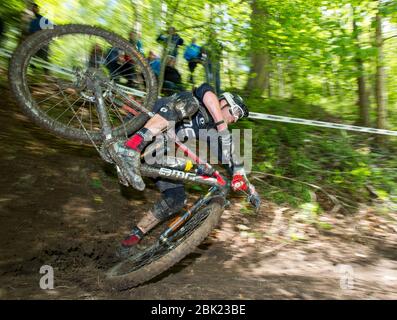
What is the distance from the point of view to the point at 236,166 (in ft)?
10.7

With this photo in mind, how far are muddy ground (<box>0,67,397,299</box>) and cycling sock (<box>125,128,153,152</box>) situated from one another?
1.28 metres

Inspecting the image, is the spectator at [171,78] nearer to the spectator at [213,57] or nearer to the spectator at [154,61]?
the spectator at [154,61]

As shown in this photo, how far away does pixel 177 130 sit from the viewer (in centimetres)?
365

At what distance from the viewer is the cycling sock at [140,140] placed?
307 cm

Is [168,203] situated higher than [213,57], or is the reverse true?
[213,57]

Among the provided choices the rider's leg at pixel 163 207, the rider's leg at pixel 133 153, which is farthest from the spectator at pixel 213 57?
the rider's leg at pixel 133 153

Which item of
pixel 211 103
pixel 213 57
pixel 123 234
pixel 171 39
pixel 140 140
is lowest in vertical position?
pixel 123 234

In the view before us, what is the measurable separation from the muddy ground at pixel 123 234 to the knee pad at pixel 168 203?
625mm

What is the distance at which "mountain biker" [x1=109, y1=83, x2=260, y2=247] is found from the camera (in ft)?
10.00

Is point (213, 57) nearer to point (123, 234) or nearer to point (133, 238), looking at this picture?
point (123, 234)

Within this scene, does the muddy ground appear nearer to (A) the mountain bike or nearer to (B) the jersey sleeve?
(A) the mountain bike

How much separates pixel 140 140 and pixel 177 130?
631 mm

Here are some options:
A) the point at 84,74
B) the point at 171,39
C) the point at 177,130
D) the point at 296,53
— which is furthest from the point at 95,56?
the point at 296,53

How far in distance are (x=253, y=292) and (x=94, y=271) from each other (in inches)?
65.3
